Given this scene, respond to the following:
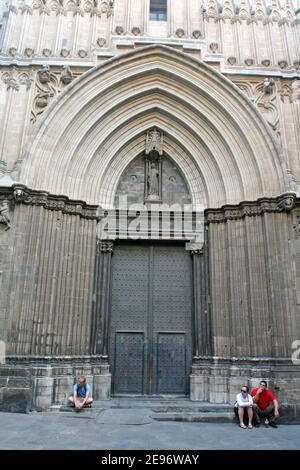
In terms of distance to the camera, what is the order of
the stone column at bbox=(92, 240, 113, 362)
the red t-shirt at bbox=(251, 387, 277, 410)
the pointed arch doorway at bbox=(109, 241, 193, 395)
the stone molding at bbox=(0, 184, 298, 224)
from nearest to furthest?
1. the red t-shirt at bbox=(251, 387, 277, 410)
2. the stone molding at bbox=(0, 184, 298, 224)
3. the stone column at bbox=(92, 240, 113, 362)
4. the pointed arch doorway at bbox=(109, 241, 193, 395)

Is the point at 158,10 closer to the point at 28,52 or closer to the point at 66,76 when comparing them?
the point at 66,76

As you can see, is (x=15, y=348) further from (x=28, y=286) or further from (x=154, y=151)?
(x=154, y=151)

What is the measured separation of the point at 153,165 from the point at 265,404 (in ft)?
23.8

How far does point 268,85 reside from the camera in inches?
437

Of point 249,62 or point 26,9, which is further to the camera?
point 26,9

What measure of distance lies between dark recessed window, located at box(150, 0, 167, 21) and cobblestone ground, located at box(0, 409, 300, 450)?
11.7m

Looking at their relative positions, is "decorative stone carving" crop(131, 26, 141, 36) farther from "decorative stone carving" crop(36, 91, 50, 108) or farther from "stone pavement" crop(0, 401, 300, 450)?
"stone pavement" crop(0, 401, 300, 450)

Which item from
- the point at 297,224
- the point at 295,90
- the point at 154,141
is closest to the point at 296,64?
the point at 295,90

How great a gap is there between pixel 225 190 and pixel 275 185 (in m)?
1.37

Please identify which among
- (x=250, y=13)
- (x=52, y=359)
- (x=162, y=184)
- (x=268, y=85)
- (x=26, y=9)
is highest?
(x=250, y=13)

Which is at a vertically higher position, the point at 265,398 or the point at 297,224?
the point at 297,224

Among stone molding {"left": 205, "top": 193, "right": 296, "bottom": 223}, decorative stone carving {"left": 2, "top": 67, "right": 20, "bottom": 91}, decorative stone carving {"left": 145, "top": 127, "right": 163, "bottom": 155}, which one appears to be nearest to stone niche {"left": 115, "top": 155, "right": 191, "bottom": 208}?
decorative stone carving {"left": 145, "top": 127, "right": 163, "bottom": 155}

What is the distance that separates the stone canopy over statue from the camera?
11.6 meters

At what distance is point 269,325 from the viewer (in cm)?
943
